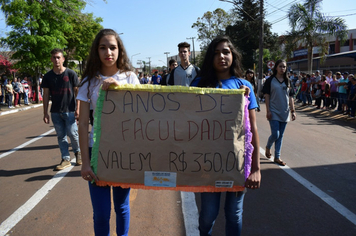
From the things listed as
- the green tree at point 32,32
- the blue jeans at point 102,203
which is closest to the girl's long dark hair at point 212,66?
the blue jeans at point 102,203

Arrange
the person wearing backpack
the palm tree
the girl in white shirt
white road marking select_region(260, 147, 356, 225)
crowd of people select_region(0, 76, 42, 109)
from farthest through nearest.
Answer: the palm tree < crowd of people select_region(0, 76, 42, 109) < the person wearing backpack < white road marking select_region(260, 147, 356, 225) < the girl in white shirt

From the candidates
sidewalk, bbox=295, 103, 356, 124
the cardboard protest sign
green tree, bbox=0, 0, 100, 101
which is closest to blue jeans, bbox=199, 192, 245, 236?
the cardboard protest sign

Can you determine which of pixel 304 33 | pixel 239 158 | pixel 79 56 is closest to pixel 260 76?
pixel 304 33

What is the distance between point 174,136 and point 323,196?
310 centimetres

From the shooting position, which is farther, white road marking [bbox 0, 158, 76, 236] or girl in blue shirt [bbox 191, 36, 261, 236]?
white road marking [bbox 0, 158, 76, 236]

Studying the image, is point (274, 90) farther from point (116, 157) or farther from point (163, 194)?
point (116, 157)

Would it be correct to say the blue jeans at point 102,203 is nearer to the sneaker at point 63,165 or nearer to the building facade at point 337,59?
the sneaker at point 63,165

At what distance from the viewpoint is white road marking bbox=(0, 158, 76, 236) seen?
345 cm

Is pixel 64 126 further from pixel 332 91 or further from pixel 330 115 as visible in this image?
pixel 332 91

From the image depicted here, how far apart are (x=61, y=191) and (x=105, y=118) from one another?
9.15 feet

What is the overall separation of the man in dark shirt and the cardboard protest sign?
3.43 m

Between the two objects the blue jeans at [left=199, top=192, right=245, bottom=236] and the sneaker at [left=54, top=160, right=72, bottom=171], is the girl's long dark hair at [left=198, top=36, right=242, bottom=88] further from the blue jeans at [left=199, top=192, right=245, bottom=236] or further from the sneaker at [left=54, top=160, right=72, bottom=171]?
the sneaker at [left=54, top=160, right=72, bottom=171]

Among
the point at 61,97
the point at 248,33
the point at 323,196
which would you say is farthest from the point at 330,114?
the point at 248,33

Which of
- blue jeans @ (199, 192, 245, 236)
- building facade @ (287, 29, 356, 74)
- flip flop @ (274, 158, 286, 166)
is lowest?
flip flop @ (274, 158, 286, 166)
